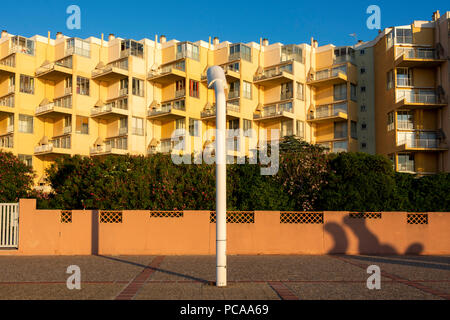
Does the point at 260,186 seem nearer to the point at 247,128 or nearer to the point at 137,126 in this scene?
the point at 247,128

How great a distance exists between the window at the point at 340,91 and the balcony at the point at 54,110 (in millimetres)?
27929

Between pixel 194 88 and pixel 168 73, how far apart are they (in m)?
3.47

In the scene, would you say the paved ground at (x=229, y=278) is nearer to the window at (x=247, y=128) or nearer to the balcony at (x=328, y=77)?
the window at (x=247, y=128)

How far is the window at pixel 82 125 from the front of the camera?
5088 centimetres

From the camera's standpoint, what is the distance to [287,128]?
2099 inches

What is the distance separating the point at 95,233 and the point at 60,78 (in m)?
38.5

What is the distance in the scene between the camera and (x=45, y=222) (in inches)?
664

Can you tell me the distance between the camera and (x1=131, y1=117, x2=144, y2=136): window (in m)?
51.7

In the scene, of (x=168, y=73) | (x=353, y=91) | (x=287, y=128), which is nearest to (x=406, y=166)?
(x=353, y=91)

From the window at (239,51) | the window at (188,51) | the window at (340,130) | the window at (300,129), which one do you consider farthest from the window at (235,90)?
the window at (340,130)

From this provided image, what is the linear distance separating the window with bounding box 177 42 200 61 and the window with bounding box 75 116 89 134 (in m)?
11.9
